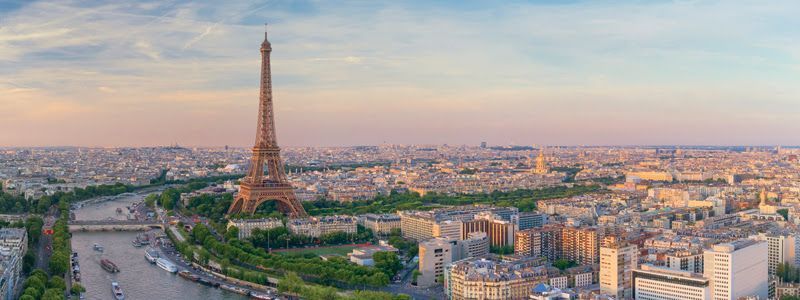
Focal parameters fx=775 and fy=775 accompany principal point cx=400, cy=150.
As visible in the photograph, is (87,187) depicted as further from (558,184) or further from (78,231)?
(558,184)

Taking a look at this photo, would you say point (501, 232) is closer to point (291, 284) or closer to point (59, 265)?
point (291, 284)

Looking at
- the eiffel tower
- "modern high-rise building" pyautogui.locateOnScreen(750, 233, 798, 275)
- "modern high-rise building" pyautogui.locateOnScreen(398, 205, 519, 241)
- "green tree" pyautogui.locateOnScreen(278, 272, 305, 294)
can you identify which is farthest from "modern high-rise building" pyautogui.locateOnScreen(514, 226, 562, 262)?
the eiffel tower

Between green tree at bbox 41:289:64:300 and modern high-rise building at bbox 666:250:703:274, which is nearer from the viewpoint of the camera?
green tree at bbox 41:289:64:300

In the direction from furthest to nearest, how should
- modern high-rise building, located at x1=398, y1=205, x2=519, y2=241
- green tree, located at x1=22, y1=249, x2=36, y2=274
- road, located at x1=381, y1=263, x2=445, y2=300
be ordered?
1. modern high-rise building, located at x1=398, y1=205, x2=519, y2=241
2. green tree, located at x1=22, y1=249, x2=36, y2=274
3. road, located at x1=381, y1=263, x2=445, y2=300

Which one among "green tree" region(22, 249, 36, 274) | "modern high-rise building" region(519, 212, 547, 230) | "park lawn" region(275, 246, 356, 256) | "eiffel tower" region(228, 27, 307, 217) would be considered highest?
"eiffel tower" region(228, 27, 307, 217)

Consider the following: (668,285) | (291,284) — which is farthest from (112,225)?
(668,285)

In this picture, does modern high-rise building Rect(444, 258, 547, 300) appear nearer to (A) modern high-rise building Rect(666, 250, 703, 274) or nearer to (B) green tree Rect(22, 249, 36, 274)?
(A) modern high-rise building Rect(666, 250, 703, 274)

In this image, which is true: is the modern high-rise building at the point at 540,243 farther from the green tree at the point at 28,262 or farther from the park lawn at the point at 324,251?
the green tree at the point at 28,262
